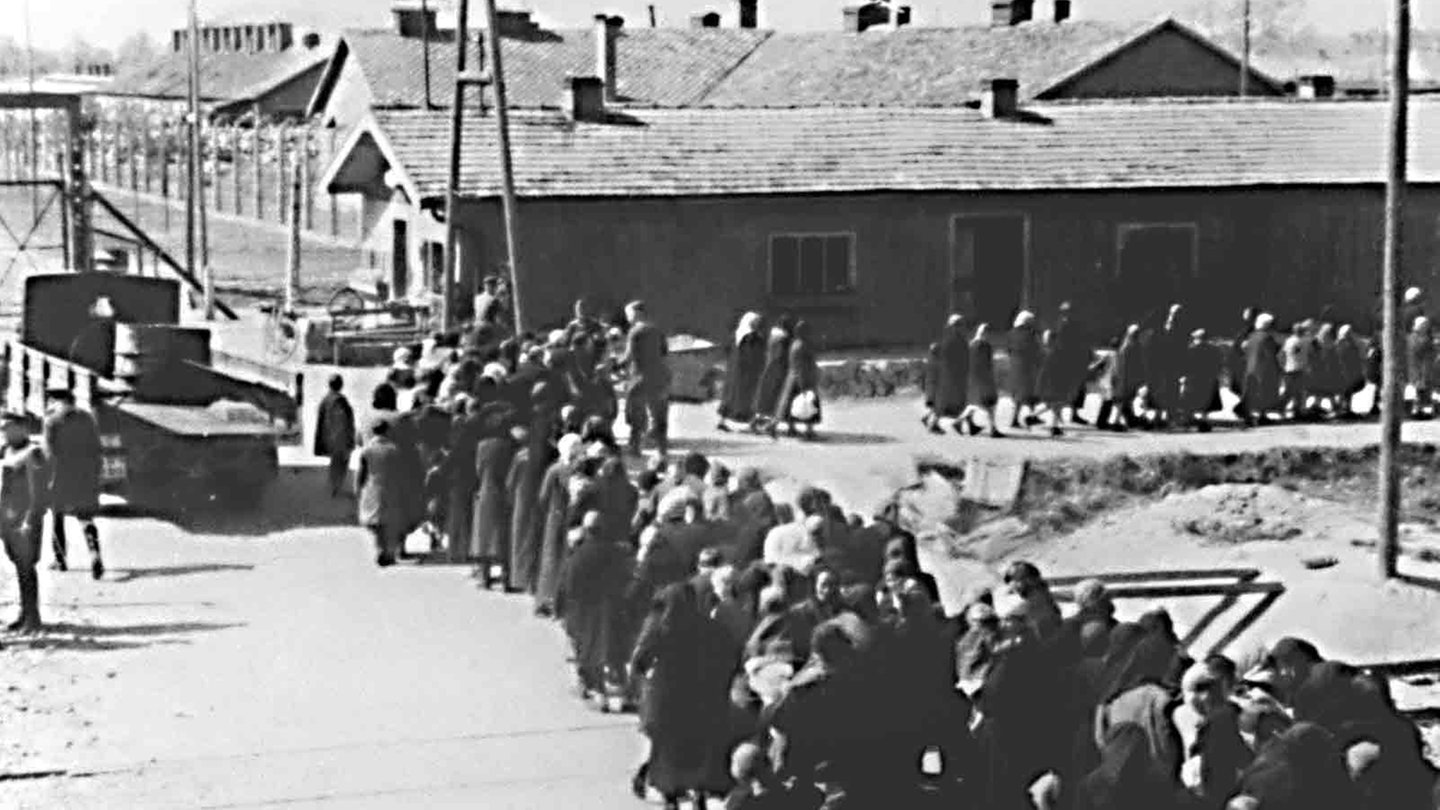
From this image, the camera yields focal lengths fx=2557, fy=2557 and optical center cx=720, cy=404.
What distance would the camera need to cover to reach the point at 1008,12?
53.9 metres

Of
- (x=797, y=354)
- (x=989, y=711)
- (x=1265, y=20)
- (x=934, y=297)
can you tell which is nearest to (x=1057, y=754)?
(x=989, y=711)

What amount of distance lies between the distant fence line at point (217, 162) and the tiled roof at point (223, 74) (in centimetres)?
192

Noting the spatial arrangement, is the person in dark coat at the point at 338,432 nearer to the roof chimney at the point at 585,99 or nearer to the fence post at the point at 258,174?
the roof chimney at the point at 585,99

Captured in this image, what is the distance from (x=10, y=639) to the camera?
18156 millimetres

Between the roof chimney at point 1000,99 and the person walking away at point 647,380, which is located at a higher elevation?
the roof chimney at point 1000,99

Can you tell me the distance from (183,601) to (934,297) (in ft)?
59.4

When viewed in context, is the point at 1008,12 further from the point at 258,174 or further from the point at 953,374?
the point at 953,374

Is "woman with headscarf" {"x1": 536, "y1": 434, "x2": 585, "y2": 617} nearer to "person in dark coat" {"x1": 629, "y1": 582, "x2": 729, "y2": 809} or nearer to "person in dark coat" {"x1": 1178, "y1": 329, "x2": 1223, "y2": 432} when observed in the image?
"person in dark coat" {"x1": 629, "y1": 582, "x2": 729, "y2": 809}

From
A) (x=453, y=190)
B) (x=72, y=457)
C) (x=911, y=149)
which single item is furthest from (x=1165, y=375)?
(x=72, y=457)

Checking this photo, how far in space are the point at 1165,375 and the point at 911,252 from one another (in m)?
7.12

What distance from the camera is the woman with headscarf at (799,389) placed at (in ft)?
89.9

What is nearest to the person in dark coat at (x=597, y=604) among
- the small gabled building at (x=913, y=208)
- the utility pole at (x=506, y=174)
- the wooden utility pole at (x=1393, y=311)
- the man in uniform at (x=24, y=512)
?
the man in uniform at (x=24, y=512)

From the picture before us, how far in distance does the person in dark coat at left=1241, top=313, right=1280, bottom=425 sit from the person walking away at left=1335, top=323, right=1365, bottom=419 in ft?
2.67

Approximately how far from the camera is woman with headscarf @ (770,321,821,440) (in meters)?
27.4
